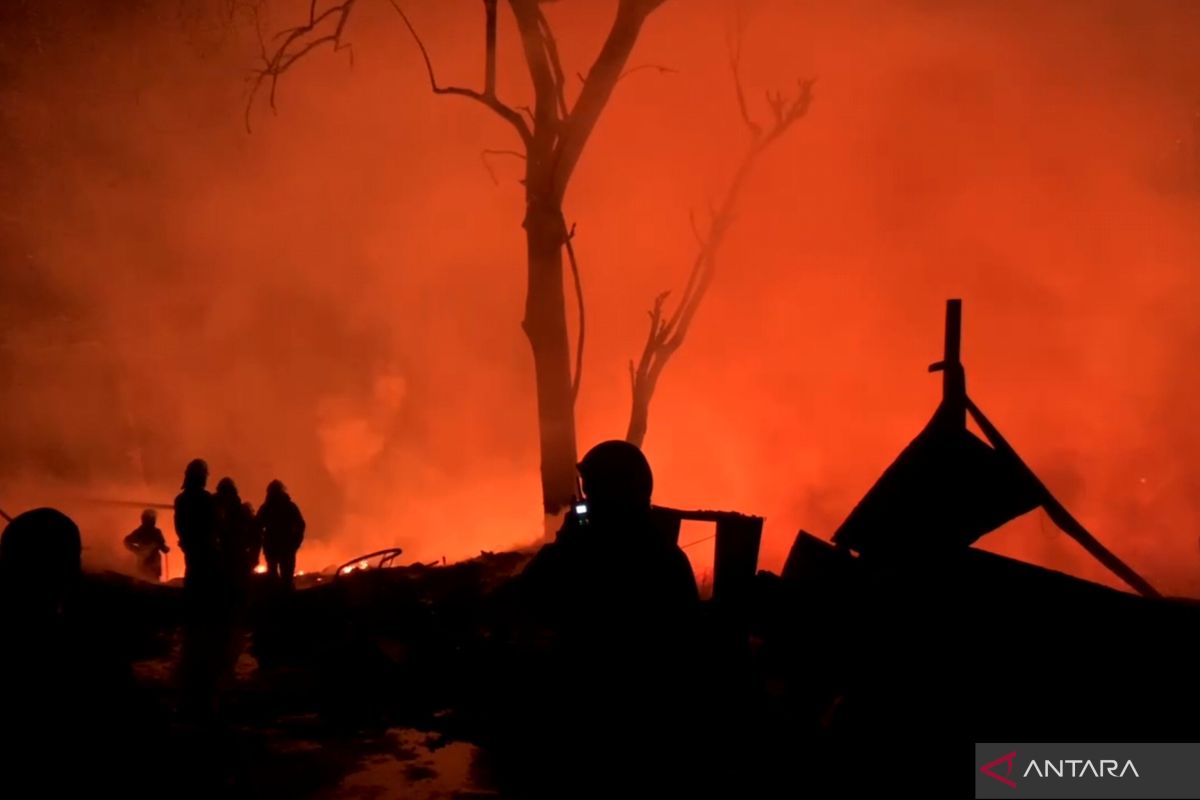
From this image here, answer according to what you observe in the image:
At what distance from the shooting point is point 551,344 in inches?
440

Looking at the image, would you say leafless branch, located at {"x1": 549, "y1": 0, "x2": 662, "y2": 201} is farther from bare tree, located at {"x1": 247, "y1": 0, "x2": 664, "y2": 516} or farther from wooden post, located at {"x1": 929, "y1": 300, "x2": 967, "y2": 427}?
wooden post, located at {"x1": 929, "y1": 300, "x2": 967, "y2": 427}

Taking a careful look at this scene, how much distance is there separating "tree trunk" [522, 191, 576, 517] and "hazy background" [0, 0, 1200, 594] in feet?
18.5

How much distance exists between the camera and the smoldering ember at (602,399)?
2.95 m

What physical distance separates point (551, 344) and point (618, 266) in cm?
870

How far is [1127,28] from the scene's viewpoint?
13031 mm

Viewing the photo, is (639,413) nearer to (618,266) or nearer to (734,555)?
(618,266)

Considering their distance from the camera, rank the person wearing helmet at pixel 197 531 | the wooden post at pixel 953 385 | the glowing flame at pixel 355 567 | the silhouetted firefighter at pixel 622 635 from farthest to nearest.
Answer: the glowing flame at pixel 355 567 < the person wearing helmet at pixel 197 531 < the wooden post at pixel 953 385 < the silhouetted firefighter at pixel 622 635

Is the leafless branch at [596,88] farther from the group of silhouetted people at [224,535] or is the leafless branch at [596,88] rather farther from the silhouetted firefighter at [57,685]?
the silhouetted firefighter at [57,685]

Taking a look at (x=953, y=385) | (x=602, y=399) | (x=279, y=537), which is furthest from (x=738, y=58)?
(x=953, y=385)

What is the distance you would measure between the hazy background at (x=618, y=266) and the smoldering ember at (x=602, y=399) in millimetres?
86

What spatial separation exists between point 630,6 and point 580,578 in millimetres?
10164

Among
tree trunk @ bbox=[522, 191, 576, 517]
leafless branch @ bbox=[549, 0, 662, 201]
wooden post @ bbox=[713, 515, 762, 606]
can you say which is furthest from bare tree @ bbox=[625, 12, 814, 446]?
wooden post @ bbox=[713, 515, 762, 606]

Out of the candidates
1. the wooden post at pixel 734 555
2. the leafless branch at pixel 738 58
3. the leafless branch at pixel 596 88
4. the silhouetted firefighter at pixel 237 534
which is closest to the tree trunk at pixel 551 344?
the leafless branch at pixel 596 88

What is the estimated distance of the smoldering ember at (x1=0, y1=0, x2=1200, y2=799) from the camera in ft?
9.66
